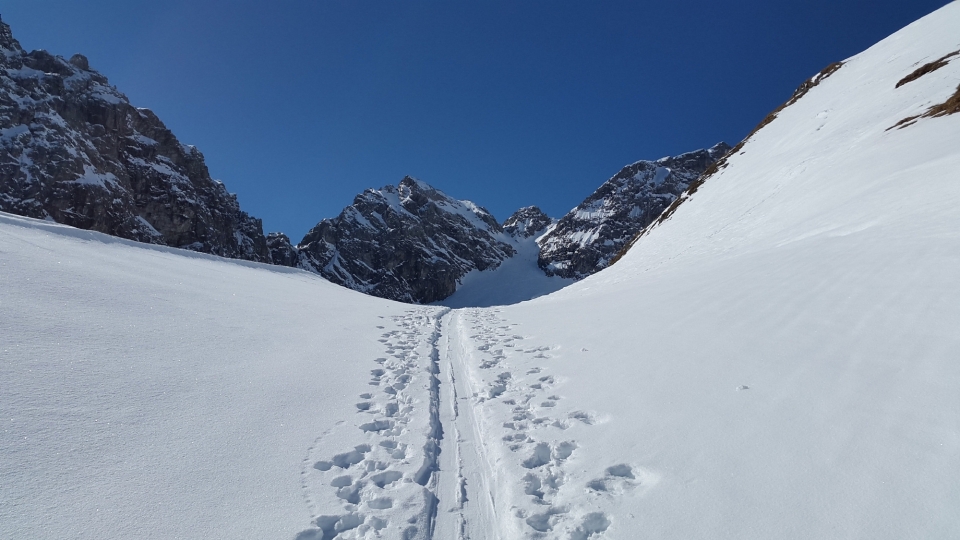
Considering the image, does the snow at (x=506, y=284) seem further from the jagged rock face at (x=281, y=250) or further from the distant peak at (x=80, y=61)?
the distant peak at (x=80, y=61)

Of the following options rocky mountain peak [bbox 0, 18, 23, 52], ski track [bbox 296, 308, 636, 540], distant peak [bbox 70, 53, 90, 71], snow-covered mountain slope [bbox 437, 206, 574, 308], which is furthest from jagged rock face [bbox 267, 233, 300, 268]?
ski track [bbox 296, 308, 636, 540]

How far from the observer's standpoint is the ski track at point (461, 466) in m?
4.08

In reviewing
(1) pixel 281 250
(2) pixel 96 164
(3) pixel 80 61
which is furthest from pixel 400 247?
(3) pixel 80 61

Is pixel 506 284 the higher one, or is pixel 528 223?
pixel 528 223

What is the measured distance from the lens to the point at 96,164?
300ft

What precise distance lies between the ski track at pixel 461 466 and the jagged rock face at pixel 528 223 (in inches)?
6948

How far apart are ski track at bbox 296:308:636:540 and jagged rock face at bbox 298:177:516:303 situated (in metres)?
128

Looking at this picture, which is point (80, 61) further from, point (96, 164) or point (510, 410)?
point (510, 410)

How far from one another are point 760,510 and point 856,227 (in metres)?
11.5

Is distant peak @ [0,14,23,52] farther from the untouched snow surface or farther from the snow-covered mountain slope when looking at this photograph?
the untouched snow surface

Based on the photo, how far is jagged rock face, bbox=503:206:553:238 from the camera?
185250 mm

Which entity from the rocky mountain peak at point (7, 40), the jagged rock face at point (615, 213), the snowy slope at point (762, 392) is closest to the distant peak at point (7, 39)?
the rocky mountain peak at point (7, 40)

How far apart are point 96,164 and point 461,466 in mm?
116980

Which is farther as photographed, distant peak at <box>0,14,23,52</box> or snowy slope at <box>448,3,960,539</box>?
distant peak at <box>0,14,23,52</box>
